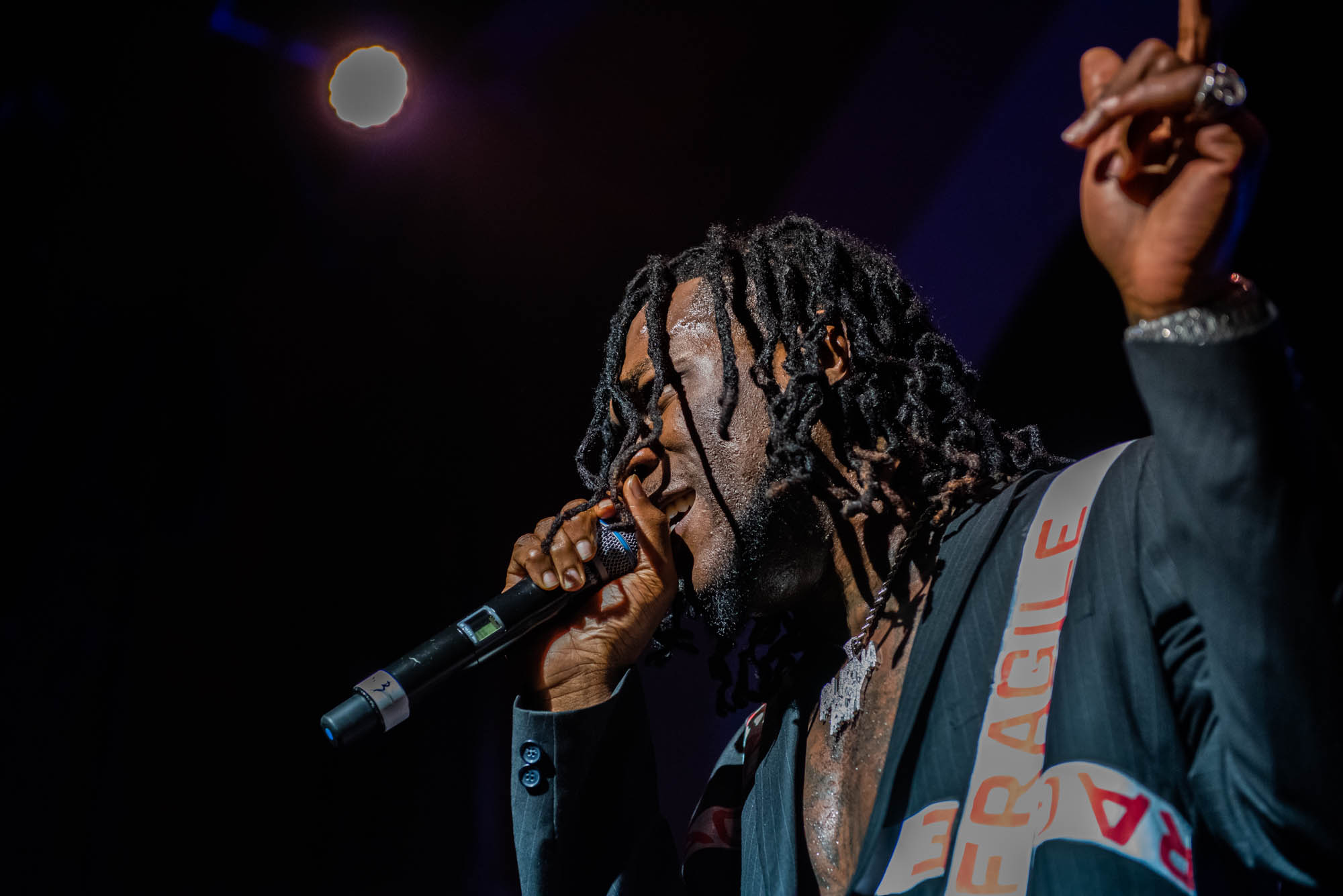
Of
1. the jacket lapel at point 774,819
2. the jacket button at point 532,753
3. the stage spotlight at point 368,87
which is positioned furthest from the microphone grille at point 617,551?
the stage spotlight at point 368,87

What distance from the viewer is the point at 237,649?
233 centimetres

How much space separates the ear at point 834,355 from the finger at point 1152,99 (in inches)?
37.0

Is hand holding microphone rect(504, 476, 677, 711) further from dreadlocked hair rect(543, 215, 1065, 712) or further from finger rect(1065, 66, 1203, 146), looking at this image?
finger rect(1065, 66, 1203, 146)

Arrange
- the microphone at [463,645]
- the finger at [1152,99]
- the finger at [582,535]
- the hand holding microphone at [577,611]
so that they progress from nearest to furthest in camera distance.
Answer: the finger at [1152,99], the microphone at [463,645], the hand holding microphone at [577,611], the finger at [582,535]

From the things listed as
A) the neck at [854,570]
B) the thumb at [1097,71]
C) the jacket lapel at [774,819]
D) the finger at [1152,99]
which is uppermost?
the thumb at [1097,71]

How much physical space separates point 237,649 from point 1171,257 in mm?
2292

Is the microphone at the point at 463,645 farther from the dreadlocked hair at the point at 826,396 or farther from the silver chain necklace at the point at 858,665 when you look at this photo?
the silver chain necklace at the point at 858,665

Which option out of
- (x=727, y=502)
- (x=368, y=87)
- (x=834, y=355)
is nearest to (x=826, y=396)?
(x=834, y=355)

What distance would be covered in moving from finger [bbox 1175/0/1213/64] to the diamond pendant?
105 centimetres

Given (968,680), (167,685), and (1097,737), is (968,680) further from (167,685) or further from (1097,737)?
(167,685)

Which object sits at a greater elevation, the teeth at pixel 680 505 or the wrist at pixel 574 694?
the teeth at pixel 680 505

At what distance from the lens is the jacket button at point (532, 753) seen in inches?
66.1

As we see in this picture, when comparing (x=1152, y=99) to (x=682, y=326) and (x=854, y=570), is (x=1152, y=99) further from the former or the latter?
(x=682, y=326)

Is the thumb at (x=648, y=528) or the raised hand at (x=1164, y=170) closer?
the raised hand at (x=1164, y=170)
